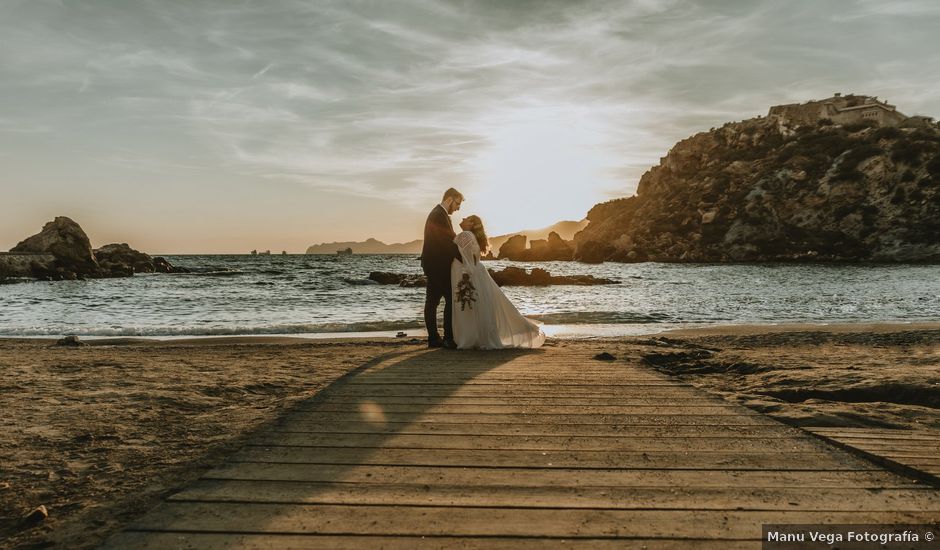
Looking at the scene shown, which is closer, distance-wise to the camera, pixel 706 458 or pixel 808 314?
pixel 706 458

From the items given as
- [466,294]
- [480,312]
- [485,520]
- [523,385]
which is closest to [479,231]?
[466,294]

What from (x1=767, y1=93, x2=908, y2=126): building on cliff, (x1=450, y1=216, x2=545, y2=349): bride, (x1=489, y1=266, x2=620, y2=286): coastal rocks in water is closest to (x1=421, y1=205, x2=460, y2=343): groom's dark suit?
(x1=450, y1=216, x2=545, y2=349): bride

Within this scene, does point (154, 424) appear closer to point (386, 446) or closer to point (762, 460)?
point (386, 446)

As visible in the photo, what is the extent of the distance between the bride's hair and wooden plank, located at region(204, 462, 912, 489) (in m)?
6.34

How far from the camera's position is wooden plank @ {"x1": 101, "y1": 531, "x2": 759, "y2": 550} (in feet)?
7.23

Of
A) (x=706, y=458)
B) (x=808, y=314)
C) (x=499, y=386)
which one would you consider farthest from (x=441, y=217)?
(x=808, y=314)

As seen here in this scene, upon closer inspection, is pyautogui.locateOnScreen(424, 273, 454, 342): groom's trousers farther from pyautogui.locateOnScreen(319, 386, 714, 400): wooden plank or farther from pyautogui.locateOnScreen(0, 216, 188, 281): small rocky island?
pyautogui.locateOnScreen(0, 216, 188, 281): small rocky island

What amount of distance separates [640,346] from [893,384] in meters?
4.88

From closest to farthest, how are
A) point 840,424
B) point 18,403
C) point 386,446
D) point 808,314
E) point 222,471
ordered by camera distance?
point 222,471, point 386,446, point 840,424, point 18,403, point 808,314

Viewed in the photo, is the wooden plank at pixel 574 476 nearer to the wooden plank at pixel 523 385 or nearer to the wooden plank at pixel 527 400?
the wooden plank at pixel 527 400

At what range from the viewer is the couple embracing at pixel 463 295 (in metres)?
8.69

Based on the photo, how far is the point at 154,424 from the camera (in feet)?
15.8

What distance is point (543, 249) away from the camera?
4058 inches

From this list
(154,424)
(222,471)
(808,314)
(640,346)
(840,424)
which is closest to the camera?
(222,471)
